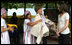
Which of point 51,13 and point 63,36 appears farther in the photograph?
point 51,13

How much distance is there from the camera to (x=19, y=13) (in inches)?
193

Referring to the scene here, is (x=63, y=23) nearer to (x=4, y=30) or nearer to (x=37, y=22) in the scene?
(x=37, y=22)

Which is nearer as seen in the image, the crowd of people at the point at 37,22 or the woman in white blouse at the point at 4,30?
the crowd of people at the point at 37,22

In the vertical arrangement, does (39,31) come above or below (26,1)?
below

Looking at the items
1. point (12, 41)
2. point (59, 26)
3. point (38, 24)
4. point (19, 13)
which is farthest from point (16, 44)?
point (59, 26)

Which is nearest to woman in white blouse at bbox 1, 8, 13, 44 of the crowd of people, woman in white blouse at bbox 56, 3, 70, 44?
the crowd of people

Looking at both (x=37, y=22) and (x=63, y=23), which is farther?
(x=37, y=22)

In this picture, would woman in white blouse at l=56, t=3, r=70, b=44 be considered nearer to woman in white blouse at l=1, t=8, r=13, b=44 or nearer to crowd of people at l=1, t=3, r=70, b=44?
crowd of people at l=1, t=3, r=70, b=44

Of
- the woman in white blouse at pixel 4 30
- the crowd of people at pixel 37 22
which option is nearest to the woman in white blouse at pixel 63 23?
the crowd of people at pixel 37 22

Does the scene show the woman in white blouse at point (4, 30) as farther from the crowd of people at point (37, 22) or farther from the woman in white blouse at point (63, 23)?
the woman in white blouse at point (63, 23)

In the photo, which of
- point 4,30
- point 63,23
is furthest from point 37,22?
point 4,30

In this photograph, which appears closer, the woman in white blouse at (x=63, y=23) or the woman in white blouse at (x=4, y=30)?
the woman in white blouse at (x=63, y=23)

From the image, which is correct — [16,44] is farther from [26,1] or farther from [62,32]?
[62,32]

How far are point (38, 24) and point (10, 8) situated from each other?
122 centimetres
